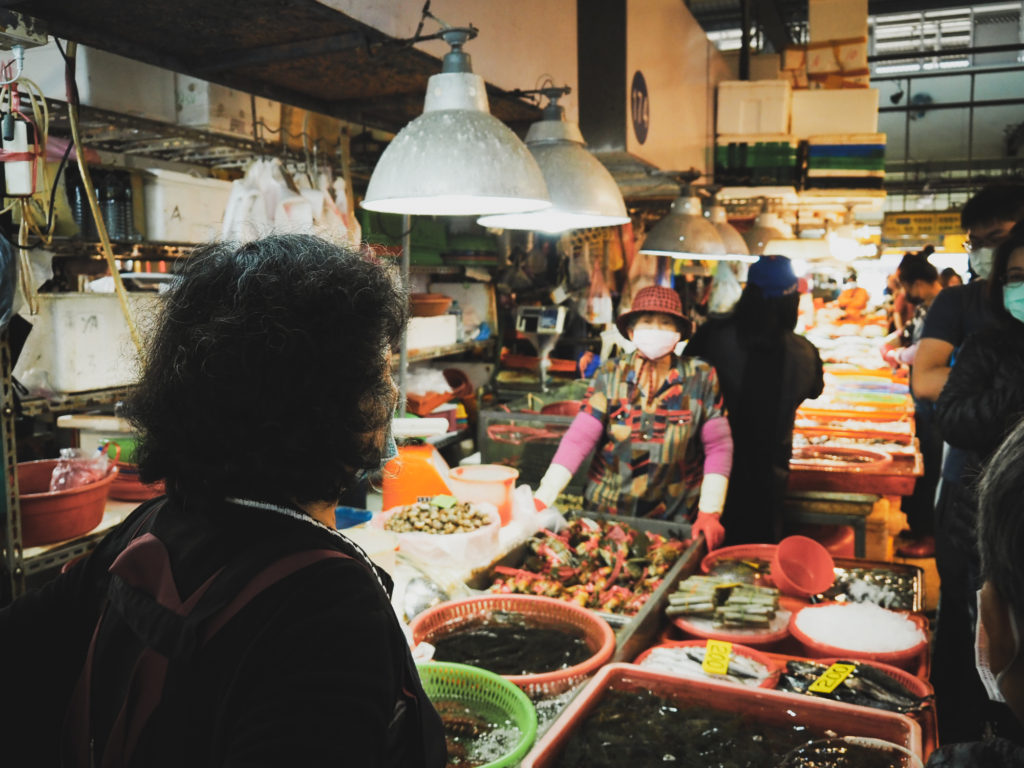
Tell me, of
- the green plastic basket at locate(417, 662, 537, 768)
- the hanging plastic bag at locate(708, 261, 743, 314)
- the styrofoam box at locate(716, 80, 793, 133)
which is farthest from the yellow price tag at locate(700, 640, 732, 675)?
the hanging plastic bag at locate(708, 261, 743, 314)

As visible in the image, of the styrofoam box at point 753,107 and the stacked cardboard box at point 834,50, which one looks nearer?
the styrofoam box at point 753,107

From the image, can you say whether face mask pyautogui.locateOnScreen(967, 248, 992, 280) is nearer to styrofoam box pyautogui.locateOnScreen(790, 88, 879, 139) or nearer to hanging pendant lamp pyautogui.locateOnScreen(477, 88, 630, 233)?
hanging pendant lamp pyautogui.locateOnScreen(477, 88, 630, 233)

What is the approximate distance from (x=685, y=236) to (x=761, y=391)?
3.29ft

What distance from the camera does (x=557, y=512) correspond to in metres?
3.41

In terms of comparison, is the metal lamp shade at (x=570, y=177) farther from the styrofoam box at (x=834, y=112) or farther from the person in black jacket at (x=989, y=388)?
the styrofoam box at (x=834, y=112)

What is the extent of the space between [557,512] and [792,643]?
1117 millimetres

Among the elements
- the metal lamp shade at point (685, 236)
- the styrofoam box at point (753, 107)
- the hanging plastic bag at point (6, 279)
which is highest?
the styrofoam box at point (753, 107)

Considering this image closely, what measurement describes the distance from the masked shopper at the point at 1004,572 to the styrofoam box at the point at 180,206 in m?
3.67

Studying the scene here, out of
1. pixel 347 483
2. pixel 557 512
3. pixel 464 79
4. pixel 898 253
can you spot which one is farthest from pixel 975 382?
pixel 898 253

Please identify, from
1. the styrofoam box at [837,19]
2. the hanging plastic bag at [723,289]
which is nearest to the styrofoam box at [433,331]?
the hanging plastic bag at [723,289]

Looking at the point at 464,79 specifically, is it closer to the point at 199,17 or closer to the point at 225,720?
the point at 199,17

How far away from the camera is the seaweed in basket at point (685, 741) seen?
1818 mm

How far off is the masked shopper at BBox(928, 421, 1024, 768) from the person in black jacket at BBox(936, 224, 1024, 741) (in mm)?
1974

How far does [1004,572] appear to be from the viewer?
34.7 inches
